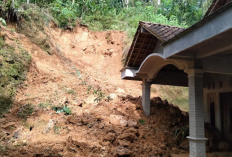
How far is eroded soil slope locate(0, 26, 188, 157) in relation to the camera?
22.4 ft

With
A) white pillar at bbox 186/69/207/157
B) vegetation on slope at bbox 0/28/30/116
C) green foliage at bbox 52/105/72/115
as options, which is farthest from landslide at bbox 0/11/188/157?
white pillar at bbox 186/69/207/157

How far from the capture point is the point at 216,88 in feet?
29.7

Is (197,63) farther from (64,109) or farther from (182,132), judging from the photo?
(64,109)

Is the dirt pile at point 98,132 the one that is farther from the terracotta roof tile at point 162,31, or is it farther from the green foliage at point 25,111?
the terracotta roof tile at point 162,31

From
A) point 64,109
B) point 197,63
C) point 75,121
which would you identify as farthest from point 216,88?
point 64,109

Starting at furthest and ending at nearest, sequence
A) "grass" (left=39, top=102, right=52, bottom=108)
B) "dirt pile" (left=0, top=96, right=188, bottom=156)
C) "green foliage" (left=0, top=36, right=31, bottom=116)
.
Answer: "green foliage" (left=0, top=36, right=31, bottom=116) → "grass" (left=39, top=102, right=52, bottom=108) → "dirt pile" (left=0, top=96, right=188, bottom=156)

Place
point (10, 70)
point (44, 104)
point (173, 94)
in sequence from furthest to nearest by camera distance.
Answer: point (173, 94) < point (10, 70) < point (44, 104)

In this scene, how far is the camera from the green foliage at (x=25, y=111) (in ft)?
27.9

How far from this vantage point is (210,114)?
9438mm

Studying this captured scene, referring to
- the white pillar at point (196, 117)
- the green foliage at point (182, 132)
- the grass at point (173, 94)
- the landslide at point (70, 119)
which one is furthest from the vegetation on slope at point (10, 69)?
the grass at point (173, 94)

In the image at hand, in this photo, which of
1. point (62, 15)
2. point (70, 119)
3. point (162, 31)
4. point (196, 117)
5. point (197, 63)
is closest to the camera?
point (196, 117)

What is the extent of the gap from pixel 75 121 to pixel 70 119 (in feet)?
0.77

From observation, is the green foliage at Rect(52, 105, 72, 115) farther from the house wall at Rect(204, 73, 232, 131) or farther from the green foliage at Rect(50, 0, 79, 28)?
the green foliage at Rect(50, 0, 79, 28)

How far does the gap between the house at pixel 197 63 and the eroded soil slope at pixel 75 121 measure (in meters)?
1.20
